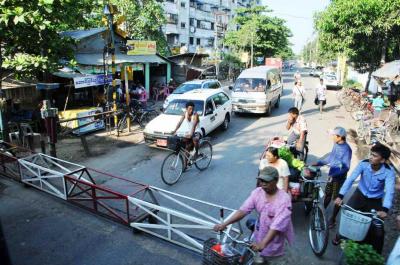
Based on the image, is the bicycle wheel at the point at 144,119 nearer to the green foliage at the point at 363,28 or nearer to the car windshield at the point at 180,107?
the car windshield at the point at 180,107

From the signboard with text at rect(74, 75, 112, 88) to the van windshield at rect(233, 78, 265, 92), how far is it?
6159 mm

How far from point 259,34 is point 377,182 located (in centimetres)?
4128

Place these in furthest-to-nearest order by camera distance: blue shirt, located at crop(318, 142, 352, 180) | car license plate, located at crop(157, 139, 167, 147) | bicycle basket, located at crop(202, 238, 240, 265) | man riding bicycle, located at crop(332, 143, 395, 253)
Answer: car license plate, located at crop(157, 139, 167, 147)
blue shirt, located at crop(318, 142, 352, 180)
man riding bicycle, located at crop(332, 143, 395, 253)
bicycle basket, located at crop(202, 238, 240, 265)

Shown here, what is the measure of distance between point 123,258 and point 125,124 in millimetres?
9361

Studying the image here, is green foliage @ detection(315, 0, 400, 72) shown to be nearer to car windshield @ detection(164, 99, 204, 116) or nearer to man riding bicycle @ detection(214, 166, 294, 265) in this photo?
car windshield @ detection(164, 99, 204, 116)

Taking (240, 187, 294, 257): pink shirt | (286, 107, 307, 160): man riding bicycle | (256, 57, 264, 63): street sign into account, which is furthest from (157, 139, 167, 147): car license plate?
(256, 57, 264, 63): street sign

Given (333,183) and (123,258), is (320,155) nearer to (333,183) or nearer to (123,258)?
(333,183)

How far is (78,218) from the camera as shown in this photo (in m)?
5.95

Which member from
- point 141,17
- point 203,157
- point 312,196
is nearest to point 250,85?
point 203,157

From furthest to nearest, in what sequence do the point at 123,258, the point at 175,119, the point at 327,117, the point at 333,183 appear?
the point at 327,117, the point at 175,119, the point at 333,183, the point at 123,258

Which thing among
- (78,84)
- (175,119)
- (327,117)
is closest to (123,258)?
(175,119)

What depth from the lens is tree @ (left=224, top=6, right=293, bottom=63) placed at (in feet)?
135

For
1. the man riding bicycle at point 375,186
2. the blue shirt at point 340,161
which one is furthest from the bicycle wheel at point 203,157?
the man riding bicycle at point 375,186

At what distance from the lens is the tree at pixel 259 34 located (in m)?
41.2
